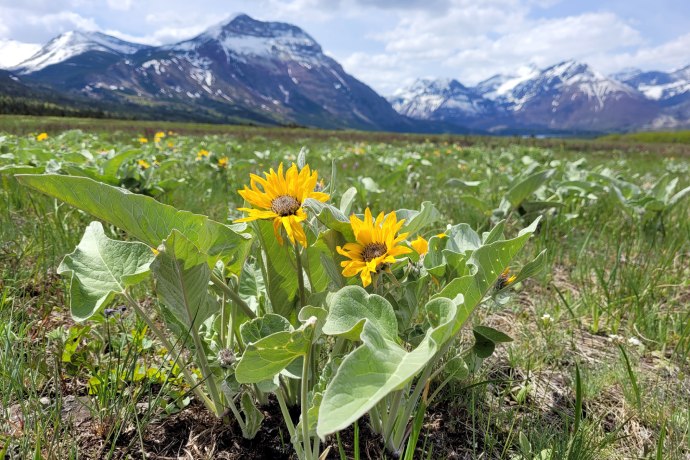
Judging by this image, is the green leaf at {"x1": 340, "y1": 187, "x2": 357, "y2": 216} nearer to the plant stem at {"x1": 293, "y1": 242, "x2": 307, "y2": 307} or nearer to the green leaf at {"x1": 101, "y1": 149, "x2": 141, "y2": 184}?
the plant stem at {"x1": 293, "y1": 242, "x2": 307, "y2": 307}

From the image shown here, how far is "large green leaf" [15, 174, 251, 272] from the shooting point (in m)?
1.12

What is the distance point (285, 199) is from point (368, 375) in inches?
22.5

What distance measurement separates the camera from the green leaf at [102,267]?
3.92 feet

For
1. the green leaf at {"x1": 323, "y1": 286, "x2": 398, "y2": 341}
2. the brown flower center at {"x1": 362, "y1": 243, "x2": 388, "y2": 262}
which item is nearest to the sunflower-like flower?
the brown flower center at {"x1": 362, "y1": 243, "x2": 388, "y2": 262}

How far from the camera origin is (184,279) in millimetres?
1182

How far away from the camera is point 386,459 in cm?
132

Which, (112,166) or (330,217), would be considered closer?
(330,217)

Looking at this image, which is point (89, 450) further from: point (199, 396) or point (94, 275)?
point (94, 275)

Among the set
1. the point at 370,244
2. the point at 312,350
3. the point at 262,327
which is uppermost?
the point at 370,244

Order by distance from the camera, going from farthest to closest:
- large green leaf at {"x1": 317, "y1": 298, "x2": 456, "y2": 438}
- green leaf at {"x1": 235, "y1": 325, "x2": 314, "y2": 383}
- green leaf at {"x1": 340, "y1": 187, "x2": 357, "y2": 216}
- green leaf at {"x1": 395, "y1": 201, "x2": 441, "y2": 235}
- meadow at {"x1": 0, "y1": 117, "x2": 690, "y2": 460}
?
green leaf at {"x1": 340, "y1": 187, "x2": 357, "y2": 216}, green leaf at {"x1": 395, "y1": 201, "x2": 441, "y2": 235}, meadow at {"x1": 0, "y1": 117, "x2": 690, "y2": 460}, green leaf at {"x1": 235, "y1": 325, "x2": 314, "y2": 383}, large green leaf at {"x1": 317, "y1": 298, "x2": 456, "y2": 438}

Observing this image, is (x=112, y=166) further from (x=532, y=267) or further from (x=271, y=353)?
(x=532, y=267)

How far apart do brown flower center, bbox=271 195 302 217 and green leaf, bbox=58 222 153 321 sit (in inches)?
14.1

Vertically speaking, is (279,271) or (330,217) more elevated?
(330,217)

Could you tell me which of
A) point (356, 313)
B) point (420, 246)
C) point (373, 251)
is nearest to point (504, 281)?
point (420, 246)
